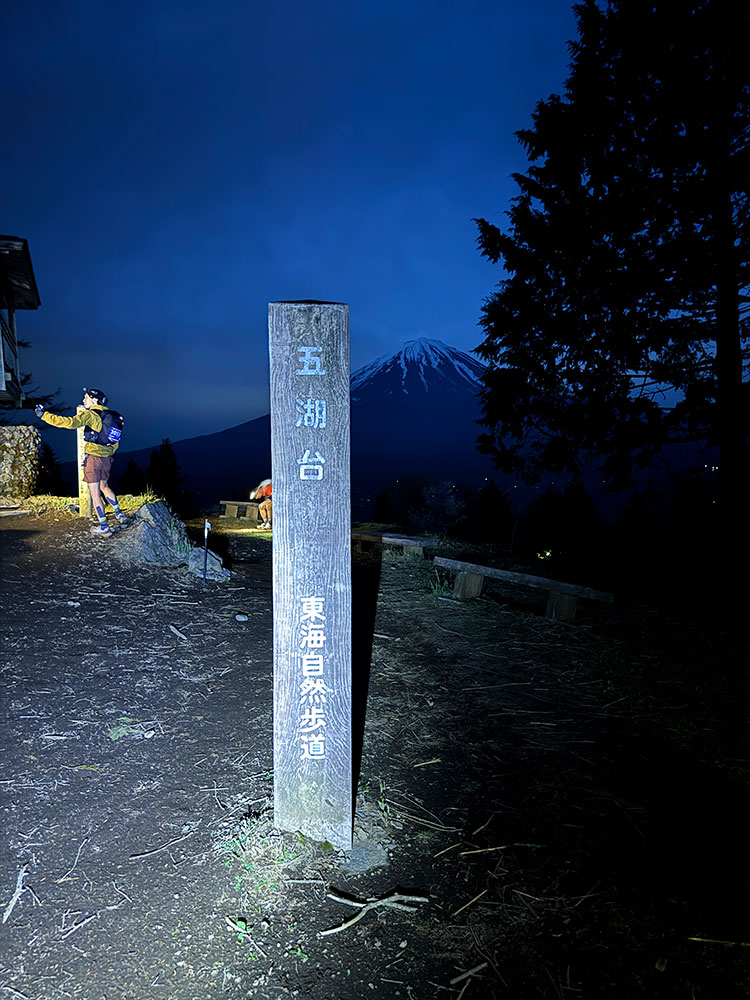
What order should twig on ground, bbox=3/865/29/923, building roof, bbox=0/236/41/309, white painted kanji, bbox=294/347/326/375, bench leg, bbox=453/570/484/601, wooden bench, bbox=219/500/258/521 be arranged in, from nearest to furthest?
twig on ground, bbox=3/865/29/923 → white painted kanji, bbox=294/347/326/375 → bench leg, bbox=453/570/484/601 → building roof, bbox=0/236/41/309 → wooden bench, bbox=219/500/258/521

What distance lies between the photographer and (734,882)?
2689mm

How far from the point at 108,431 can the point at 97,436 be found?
17 centimetres

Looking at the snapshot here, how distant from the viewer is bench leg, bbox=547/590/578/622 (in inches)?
258

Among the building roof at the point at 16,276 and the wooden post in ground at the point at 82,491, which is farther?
the building roof at the point at 16,276

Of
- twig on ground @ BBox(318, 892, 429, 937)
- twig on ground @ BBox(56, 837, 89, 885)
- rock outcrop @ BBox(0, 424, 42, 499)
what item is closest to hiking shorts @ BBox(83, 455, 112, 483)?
rock outcrop @ BBox(0, 424, 42, 499)

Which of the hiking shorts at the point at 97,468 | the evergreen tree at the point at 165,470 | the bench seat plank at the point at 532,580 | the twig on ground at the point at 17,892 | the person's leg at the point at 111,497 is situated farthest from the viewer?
the evergreen tree at the point at 165,470

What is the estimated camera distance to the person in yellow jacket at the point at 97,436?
838cm

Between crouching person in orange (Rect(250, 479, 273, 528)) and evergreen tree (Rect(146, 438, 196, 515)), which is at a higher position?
evergreen tree (Rect(146, 438, 196, 515))

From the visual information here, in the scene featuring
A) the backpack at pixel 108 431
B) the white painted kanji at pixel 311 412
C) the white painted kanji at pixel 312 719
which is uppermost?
the backpack at pixel 108 431

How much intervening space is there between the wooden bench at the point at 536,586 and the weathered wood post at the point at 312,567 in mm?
4156

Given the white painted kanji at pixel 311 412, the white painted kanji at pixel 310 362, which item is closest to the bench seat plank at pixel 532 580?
the white painted kanji at pixel 311 412

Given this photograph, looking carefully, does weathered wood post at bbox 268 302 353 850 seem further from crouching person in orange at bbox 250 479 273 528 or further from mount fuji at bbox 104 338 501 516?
mount fuji at bbox 104 338 501 516

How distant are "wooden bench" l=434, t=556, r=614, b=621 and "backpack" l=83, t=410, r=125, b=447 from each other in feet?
17.0

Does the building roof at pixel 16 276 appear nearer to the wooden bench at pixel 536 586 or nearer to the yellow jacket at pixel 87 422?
the yellow jacket at pixel 87 422
